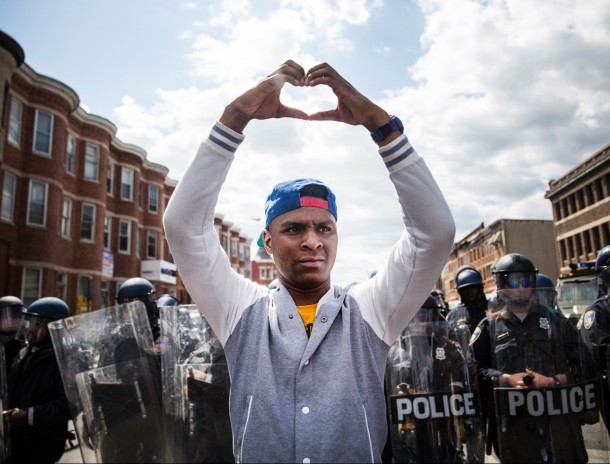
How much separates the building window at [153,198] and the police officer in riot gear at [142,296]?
25.1 m

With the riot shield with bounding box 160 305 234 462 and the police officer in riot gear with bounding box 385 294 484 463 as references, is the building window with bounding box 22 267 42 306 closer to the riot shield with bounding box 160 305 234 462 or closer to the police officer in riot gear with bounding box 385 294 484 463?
the riot shield with bounding box 160 305 234 462

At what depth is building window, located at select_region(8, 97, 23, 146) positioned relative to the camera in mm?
17991

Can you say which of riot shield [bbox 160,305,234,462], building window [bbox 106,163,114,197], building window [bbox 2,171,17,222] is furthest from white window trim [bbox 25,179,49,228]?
riot shield [bbox 160,305,234,462]

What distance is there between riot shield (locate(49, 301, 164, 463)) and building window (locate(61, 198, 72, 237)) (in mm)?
18932

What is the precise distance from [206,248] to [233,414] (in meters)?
0.63

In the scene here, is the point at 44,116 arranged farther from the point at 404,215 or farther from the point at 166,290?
the point at 404,215

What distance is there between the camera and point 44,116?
64.3 ft

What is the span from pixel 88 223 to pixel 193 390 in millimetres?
20861

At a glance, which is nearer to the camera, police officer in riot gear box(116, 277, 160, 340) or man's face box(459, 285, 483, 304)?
police officer in riot gear box(116, 277, 160, 340)

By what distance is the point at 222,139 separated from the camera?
174cm

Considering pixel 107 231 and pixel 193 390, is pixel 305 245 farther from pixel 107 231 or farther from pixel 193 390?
pixel 107 231

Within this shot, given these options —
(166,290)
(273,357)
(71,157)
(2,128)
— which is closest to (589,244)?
(166,290)

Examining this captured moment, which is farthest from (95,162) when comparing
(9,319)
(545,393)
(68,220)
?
(545,393)

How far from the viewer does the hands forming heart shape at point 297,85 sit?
1.75m
